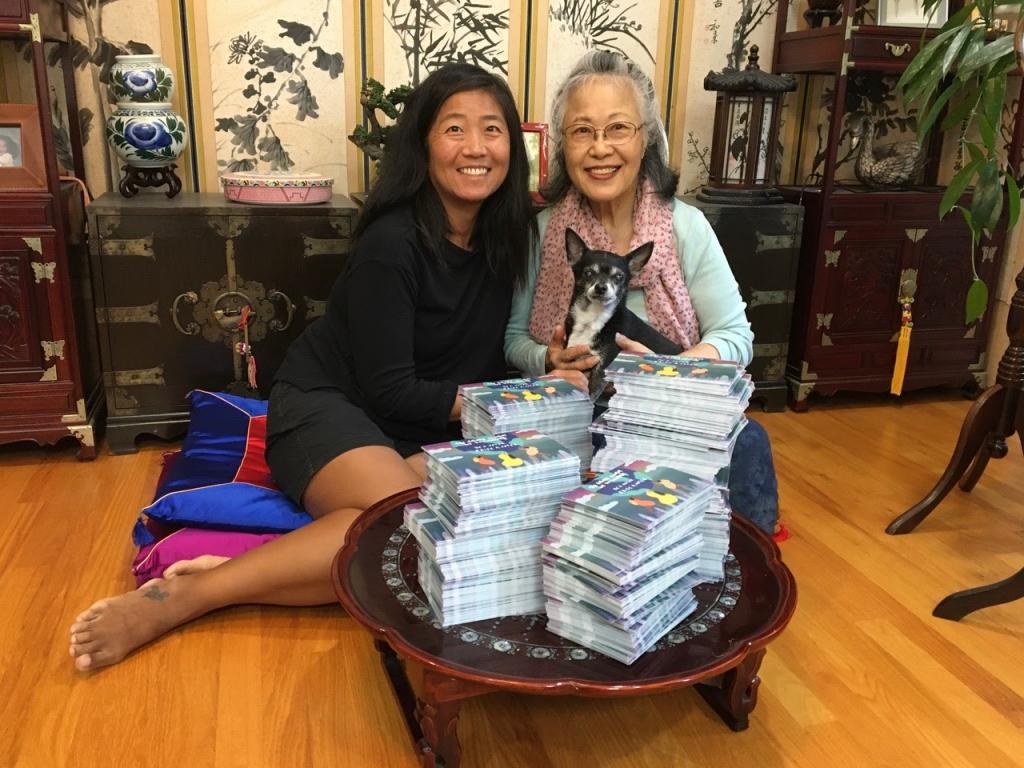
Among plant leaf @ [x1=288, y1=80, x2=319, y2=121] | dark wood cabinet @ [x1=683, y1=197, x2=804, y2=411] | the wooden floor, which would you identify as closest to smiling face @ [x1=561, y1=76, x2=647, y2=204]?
the wooden floor

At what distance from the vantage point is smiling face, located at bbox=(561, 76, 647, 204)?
74.5 inches

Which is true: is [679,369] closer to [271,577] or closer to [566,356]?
[566,356]

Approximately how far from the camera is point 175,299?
2.69 metres

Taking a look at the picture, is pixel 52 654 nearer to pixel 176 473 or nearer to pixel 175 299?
pixel 176 473

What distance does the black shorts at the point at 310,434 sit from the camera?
1.88 meters

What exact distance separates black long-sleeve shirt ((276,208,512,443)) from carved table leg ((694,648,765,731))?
793 millimetres

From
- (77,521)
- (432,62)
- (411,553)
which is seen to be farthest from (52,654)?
(432,62)

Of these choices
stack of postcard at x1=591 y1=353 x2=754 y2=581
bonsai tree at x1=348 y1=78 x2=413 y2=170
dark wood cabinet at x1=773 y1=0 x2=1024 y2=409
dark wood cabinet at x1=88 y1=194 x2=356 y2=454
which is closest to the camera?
stack of postcard at x1=591 y1=353 x2=754 y2=581

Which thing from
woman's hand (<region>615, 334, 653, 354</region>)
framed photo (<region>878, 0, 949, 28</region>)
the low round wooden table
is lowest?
the low round wooden table

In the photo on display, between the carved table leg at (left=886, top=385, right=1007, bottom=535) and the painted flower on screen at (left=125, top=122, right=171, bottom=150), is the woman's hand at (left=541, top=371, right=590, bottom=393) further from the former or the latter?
the painted flower on screen at (left=125, top=122, right=171, bottom=150)

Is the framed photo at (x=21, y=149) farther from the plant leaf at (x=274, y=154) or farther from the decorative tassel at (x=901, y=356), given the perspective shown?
the decorative tassel at (x=901, y=356)

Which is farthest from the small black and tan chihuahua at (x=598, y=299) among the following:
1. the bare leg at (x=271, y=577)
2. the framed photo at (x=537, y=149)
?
the framed photo at (x=537, y=149)

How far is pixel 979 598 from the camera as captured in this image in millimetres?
1894

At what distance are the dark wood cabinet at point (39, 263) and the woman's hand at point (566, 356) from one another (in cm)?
159
